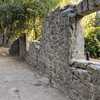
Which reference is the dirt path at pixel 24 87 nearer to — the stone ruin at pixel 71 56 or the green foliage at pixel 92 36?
the stone ruin at pixel 71 56

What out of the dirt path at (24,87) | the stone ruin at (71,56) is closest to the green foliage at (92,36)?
the dirt path at (24,87)

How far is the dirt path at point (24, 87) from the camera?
20.6ft

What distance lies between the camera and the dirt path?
6281 mm

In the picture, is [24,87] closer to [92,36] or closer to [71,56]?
[71,56]

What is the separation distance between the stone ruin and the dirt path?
1.07ft

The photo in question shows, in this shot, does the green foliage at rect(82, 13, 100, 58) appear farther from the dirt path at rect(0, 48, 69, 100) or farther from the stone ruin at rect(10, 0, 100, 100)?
the stone ruin at rect(10, 0, 100, 100)

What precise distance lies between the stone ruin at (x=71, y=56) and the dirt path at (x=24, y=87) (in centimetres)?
33

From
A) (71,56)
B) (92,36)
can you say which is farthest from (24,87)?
(92,36)

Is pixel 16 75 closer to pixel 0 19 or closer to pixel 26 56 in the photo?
pixel 26 56

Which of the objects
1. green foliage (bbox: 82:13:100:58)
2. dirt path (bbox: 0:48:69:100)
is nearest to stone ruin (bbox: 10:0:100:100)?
dirt path (bbox: 0:48:69:100)

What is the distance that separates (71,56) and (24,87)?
2084 millimetres

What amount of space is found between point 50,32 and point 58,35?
31.2 inches

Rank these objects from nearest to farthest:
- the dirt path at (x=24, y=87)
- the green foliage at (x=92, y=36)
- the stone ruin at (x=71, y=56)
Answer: the stone ruin at (x=71, y=56) → the dirt path at (x=24, y=87) → the green foliage at (x=92, y=36)

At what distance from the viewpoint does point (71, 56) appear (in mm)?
6012
